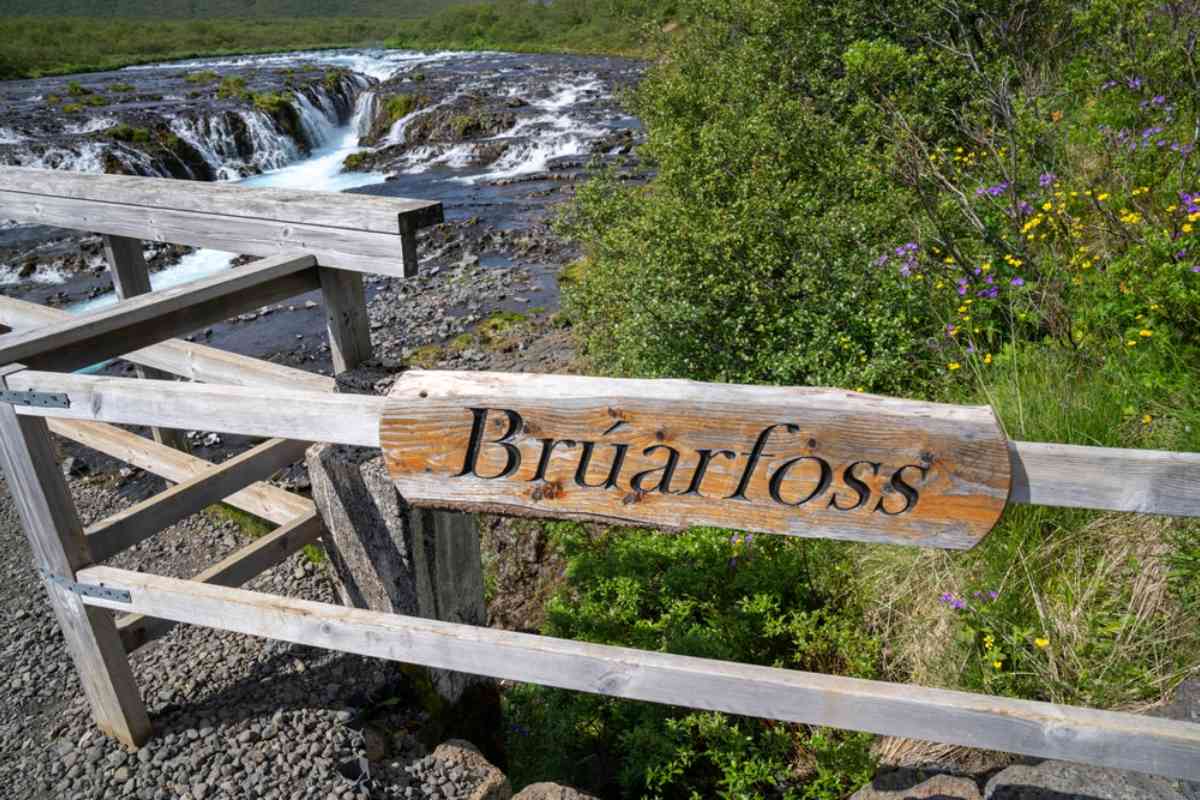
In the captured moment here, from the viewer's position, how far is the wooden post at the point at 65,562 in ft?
8.54

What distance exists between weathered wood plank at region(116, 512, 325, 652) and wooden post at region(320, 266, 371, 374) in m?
0.71

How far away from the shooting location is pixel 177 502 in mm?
3021

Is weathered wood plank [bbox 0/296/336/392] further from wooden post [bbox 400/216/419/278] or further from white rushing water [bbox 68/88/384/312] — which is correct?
white rushing water [bbox 68/88/384/312]

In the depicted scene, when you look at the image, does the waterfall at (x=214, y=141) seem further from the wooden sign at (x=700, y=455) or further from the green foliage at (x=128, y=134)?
the wooden sign at (x=700, y=455)

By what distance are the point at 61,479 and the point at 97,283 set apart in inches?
436

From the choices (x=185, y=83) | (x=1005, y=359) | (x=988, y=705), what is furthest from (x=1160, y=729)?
(x=185, y=83)

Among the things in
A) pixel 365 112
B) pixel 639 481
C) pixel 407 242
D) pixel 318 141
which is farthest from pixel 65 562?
pixel 365 112

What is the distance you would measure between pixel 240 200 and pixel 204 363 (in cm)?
98

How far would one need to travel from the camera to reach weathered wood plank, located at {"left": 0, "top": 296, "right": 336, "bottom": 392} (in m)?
3.46

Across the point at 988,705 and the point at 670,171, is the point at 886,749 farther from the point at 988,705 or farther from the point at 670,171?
the point at 670,171

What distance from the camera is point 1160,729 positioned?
1.73 meters

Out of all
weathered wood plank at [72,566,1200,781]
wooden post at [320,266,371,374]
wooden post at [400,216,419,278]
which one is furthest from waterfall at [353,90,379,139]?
weathered wood plank at [72,566,1200,781]

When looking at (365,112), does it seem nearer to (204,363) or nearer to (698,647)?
(204,363)

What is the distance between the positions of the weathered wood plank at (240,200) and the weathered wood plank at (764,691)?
1315 millimetres
